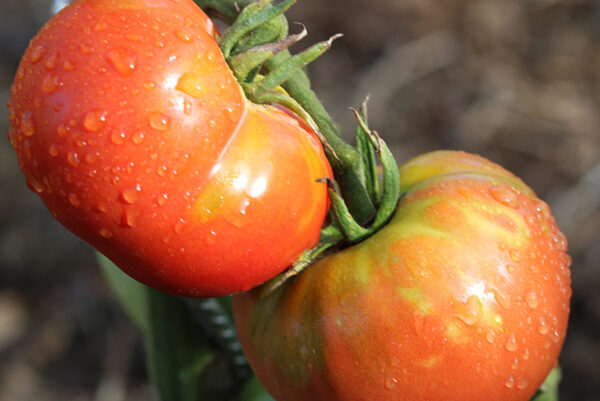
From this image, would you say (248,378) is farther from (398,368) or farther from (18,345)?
(18,345)

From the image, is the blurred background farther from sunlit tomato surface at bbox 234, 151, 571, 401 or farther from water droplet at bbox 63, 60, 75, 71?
water droplet at bbox 63, 60, 75, 71

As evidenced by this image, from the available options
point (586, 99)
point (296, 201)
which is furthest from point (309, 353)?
point (586, 99)

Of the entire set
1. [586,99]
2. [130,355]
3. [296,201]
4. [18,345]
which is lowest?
[586,99]

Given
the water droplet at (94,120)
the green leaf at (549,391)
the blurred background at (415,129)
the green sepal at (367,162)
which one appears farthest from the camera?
the blurred background at (415,129)

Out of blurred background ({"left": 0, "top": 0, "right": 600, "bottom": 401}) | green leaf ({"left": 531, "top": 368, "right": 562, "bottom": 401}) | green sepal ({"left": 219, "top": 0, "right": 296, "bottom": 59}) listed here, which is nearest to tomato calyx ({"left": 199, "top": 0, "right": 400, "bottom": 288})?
green sepal ({"left": 219, "top": 0, "right": 296, "bottom": 59})

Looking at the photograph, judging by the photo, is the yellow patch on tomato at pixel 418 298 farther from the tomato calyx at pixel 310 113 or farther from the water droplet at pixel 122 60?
the water droplet at pixel 122 60

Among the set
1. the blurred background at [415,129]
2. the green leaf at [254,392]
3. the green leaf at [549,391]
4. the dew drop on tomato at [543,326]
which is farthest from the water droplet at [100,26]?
the blurred background at [415,129]
